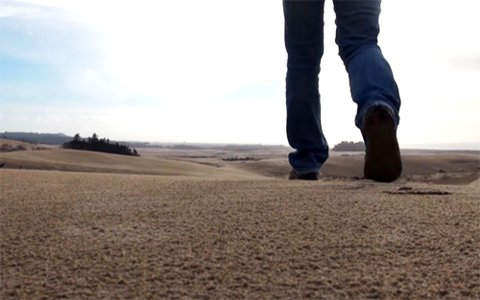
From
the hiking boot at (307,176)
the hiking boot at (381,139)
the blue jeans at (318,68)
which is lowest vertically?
the hiking boot at (307,176)

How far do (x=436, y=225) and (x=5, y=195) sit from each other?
4.19ft

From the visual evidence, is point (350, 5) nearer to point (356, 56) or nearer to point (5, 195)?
point (356, 56)

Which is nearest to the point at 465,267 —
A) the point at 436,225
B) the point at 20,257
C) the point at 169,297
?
the point at 436,225

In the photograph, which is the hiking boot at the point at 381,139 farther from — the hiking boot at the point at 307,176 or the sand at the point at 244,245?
the hiking boot at the point at 307,176

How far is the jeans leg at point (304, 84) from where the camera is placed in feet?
8.39

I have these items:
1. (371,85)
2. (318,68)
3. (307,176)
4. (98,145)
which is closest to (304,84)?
(318,68)

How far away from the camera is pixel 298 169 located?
2688 millimetres

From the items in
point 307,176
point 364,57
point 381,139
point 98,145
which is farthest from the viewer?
point 98,145

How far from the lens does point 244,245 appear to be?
3.66 ft

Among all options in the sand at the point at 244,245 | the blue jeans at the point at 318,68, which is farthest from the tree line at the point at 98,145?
the sand at the point at 244,245

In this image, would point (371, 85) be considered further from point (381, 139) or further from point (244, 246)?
point (244, 246)

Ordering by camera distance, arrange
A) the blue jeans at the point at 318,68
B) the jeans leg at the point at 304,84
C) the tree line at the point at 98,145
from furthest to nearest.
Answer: the tree line at the point at 98,145, the jeans leg at the point at 304,84, the blue jeans at the point at 318,68

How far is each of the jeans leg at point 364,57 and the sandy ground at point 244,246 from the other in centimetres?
48

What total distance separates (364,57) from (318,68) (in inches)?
18.0
